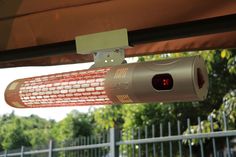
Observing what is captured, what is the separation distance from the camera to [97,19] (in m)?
1.33

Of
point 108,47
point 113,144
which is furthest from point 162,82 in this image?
point 113,144

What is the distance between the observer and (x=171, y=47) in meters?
1.39

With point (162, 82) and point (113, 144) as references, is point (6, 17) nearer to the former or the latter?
point (162, 82)

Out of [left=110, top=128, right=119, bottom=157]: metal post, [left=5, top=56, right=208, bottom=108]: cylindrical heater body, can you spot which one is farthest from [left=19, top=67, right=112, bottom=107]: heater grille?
[left=110, top=128, right=119, bottom=157]: metal post

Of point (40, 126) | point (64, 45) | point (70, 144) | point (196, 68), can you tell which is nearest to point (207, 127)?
point (70, 144)

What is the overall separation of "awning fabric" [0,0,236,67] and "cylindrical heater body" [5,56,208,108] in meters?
0.27

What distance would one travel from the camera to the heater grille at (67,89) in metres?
1.07

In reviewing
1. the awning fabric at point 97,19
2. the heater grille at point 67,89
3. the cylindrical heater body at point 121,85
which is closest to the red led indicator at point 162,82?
the cylindrical heater body at point 121,85

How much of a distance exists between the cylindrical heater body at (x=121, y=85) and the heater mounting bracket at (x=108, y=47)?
9 cm

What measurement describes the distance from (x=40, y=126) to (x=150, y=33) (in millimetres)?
16482

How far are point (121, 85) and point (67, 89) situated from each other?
0.18 metres

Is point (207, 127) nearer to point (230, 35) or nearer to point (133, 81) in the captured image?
point (230, 35)

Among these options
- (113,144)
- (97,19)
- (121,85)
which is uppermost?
(97,19)

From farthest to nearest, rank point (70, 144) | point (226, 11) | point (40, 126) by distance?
point (40, 126) < point (70, 144) < point (226, 11)
